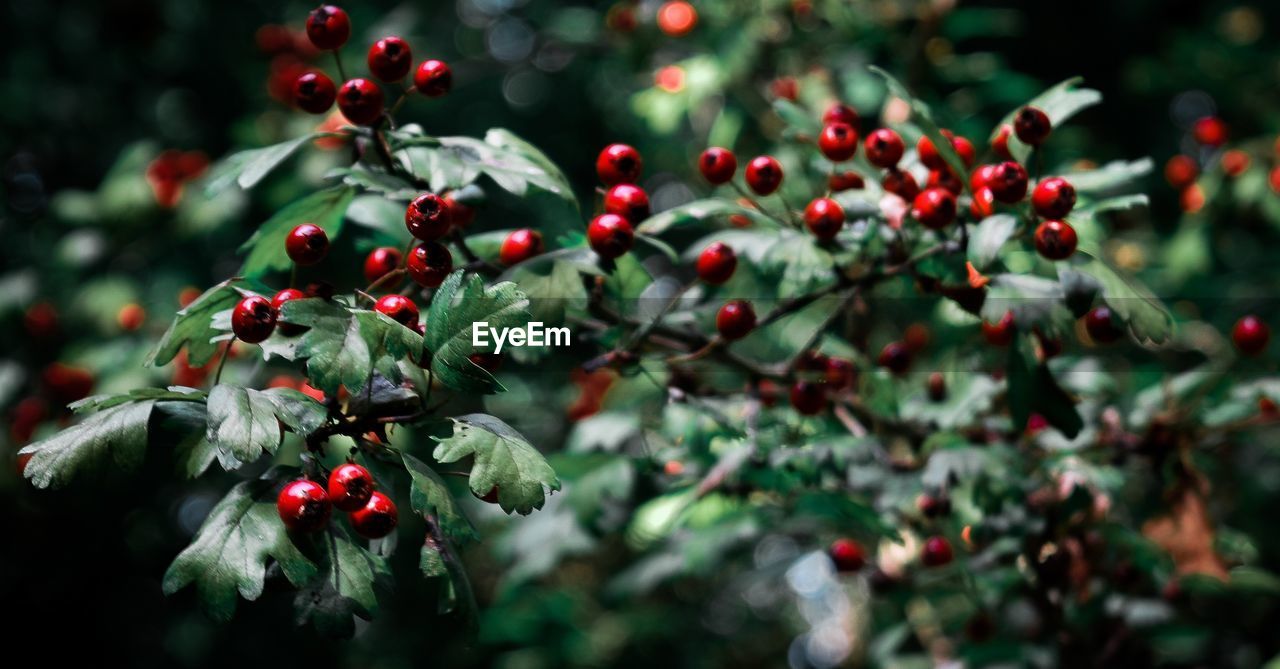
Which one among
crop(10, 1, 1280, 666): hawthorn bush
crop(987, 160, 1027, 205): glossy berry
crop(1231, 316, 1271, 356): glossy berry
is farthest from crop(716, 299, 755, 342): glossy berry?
crop(1231, 316, 1271, 356): glossy berry

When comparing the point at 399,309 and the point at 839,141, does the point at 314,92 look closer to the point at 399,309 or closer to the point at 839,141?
the point at 399,309

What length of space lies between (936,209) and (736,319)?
37 centimetres

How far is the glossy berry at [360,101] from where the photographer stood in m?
1.54

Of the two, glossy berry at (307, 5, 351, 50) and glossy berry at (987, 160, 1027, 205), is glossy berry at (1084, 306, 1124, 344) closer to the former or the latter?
glossy berry at (987, 160, 1027, 205)

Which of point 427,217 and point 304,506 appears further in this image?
point 427,217

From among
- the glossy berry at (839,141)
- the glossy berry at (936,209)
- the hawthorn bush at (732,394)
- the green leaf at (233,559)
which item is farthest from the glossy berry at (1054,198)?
the green leaf at (233,559)

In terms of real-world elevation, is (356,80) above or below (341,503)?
above

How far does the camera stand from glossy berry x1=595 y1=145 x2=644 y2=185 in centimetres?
172

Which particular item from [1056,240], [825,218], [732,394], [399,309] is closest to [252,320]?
[399,309]

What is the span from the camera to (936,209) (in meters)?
1.67

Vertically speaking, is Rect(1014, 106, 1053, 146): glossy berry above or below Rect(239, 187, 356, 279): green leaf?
above

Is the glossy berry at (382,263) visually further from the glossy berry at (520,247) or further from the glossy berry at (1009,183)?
the glossy berry at (1009,183)

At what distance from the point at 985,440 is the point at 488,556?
12.6 ft

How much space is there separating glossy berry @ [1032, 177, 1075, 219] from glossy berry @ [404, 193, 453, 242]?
910 millimetres
